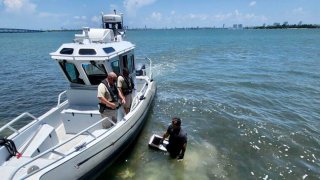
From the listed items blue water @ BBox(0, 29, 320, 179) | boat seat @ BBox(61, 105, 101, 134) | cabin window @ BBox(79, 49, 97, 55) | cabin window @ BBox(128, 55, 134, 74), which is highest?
cabin window @ BBox(79, 49, 97, 55)

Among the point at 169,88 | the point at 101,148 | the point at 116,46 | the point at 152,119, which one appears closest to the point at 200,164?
the point at 101,148

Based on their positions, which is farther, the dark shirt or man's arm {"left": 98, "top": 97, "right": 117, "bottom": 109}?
the dark shirt

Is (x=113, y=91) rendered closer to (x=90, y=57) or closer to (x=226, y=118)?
(x=90, y=57)

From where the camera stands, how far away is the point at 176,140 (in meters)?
7.90

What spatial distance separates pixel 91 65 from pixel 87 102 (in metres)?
1.28

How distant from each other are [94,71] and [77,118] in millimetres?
1595

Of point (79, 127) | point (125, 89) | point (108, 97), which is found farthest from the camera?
point (125, 89)

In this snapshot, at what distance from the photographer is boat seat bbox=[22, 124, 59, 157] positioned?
6504mm

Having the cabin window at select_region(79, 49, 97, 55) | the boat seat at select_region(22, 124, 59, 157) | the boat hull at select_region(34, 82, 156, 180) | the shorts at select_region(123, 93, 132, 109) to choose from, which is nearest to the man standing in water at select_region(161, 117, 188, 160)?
the boat hull at select_region(34, 82, 156, 180)

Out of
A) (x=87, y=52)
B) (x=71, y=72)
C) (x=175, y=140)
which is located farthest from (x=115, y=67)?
(x=175, y=140)

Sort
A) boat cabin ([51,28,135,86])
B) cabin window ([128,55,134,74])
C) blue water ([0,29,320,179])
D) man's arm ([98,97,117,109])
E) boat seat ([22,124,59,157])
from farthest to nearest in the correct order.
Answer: cabin window ([128,55,134,74]) → boat cabin ([51,28,135,86]) → blue water ([0,29,320,179]) → man's arm ([98,97,117,109]) → boat seat ([22,124,59,157])

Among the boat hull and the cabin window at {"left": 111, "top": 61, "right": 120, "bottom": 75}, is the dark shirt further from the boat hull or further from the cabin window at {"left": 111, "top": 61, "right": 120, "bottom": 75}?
the cabin window at {"left": 111, "top": 61, "right": 120, "bottom": 75}

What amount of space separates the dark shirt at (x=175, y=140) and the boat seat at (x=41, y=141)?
3.36 meters

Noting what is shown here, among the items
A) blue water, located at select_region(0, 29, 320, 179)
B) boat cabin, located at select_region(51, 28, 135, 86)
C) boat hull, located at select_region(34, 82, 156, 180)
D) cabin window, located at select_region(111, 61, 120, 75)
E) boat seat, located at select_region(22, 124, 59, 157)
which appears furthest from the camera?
cabin window, located at select_region(111, 61, 120, 75)
